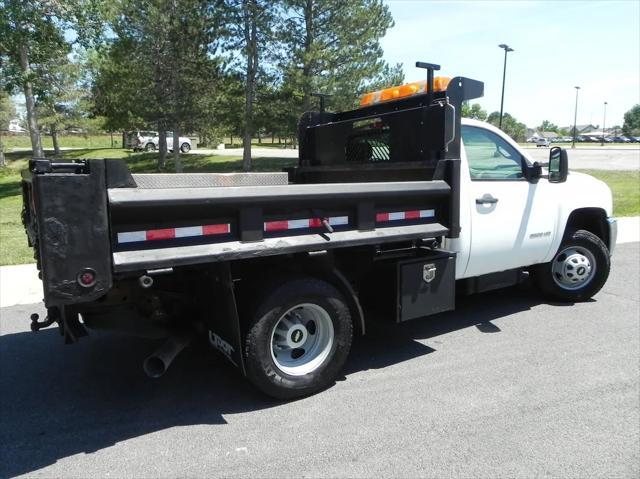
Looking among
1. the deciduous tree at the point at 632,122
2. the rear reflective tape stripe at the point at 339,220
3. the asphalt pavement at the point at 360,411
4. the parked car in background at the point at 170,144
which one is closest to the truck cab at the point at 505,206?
the asphalt pavement at the point at 360,411

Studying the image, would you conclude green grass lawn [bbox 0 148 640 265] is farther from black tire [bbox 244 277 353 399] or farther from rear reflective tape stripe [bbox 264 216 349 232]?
rear reflective tape stripe [bbox 264 216 349 232]

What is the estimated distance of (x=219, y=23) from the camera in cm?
2058

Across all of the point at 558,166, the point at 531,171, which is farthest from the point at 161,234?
the point at 558,166

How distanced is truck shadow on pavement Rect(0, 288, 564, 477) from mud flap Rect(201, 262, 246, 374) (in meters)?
0.45

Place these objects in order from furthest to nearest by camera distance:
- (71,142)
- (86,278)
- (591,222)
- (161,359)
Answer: (71,142) → (591,222) → (161,359) → (86,278)

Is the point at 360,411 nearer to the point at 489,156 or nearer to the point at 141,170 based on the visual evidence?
the point at 489,156

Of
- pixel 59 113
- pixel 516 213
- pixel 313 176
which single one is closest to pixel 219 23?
pixel 59 113

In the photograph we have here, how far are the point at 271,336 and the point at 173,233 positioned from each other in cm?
99

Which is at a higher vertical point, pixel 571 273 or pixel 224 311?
pixel 224 311

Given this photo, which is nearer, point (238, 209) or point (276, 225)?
point (238, 209)

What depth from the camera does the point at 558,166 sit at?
16.7 feet

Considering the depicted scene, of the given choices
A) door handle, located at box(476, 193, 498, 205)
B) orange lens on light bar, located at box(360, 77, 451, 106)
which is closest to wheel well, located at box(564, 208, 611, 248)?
door handle, located at box(476, 193, 498, 205)

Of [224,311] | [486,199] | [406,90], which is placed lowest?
[224,311]

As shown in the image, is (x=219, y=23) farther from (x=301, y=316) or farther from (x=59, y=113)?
(x=301, y=316)
